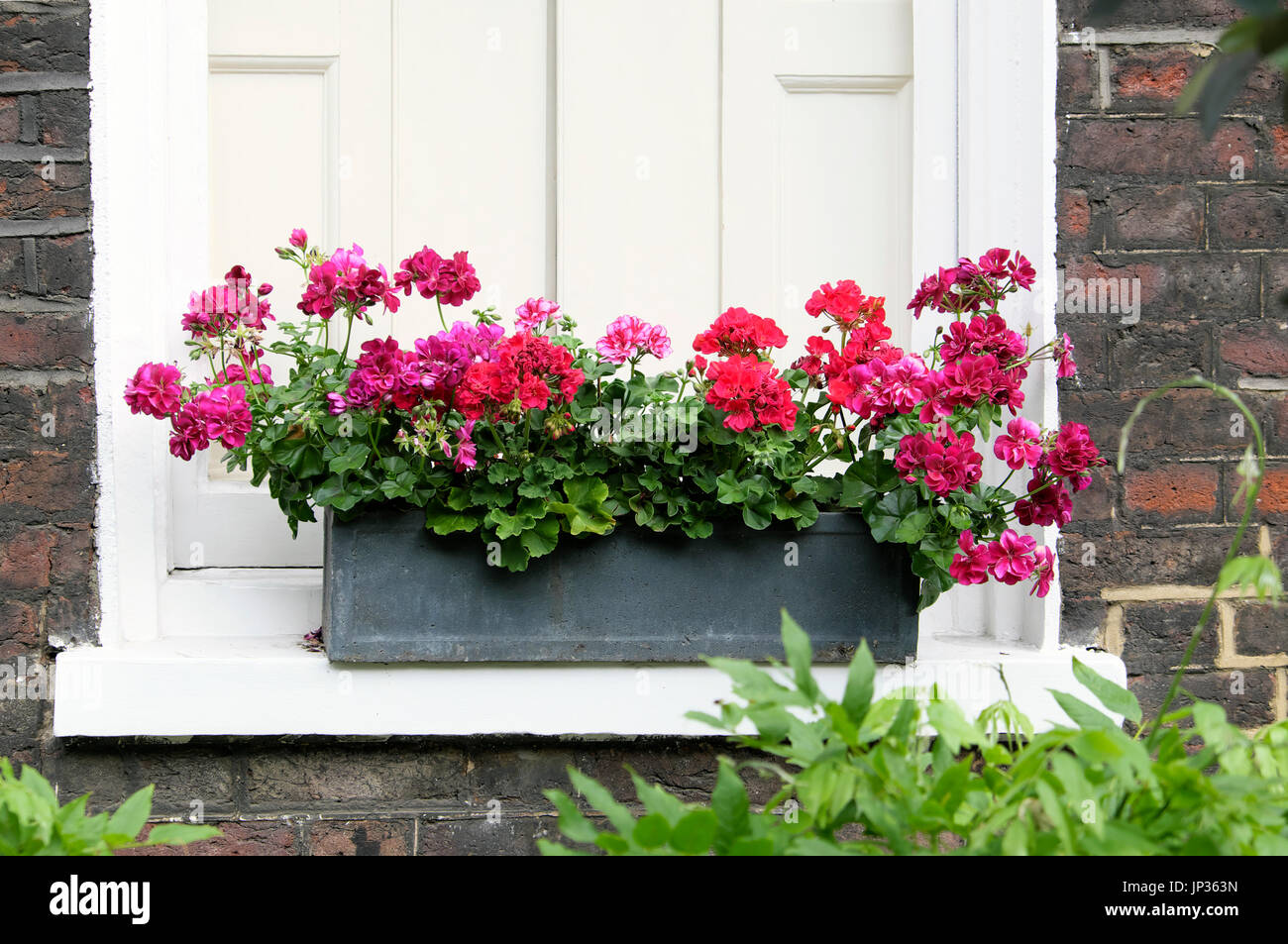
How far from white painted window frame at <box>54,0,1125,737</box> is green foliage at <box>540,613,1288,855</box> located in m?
0.76

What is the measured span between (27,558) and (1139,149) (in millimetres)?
1817

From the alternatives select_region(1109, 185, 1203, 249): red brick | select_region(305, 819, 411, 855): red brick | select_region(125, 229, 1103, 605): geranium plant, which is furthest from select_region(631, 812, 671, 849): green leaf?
select_region(1109, 185, 1203, 249): red brick

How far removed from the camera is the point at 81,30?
1.58 meters

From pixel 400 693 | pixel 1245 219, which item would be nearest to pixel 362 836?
pixel 400 693

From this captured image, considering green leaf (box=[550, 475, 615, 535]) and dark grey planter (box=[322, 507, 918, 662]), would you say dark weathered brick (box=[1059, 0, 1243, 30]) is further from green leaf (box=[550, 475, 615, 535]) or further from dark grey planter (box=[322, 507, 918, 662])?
green leaf (box=[550, 475, 615, 535])

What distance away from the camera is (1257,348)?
65.7 inches

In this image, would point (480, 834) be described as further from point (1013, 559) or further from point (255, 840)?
point (1013, 559)

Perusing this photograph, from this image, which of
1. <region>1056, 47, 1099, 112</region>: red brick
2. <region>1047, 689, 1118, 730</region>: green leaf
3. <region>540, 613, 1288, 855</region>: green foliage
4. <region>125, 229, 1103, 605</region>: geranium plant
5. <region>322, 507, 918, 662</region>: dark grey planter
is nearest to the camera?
<region>540, 613, 1288, 855</region>: green foliage

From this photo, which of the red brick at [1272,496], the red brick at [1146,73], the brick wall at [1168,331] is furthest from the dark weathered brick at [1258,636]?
the red brick at [1146,73]

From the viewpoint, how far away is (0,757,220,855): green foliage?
0.79 metres

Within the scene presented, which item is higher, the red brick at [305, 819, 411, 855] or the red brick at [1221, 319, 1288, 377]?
the red brick at [1221, 319, 1288, 377]

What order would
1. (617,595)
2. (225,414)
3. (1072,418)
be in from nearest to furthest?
(225,414) → (617,595) → (1072,418)

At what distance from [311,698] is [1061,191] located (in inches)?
54.0
